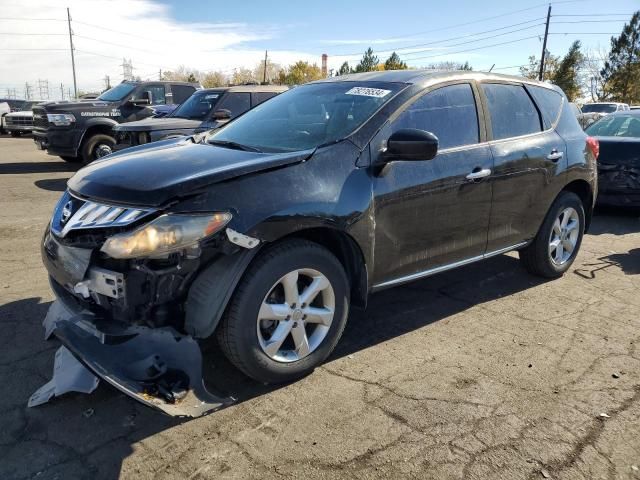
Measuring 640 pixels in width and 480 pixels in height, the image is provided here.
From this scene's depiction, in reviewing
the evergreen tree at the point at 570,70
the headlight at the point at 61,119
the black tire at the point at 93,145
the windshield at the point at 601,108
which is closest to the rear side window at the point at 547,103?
the black tire at the point at 93,145

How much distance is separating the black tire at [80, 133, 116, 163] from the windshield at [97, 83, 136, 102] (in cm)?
110

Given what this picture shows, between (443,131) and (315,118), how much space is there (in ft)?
2.94

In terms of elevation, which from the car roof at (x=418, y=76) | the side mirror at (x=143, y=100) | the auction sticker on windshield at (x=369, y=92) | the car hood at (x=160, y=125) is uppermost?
the car roof at (x=418, y=76)

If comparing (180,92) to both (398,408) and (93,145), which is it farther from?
(398,408)

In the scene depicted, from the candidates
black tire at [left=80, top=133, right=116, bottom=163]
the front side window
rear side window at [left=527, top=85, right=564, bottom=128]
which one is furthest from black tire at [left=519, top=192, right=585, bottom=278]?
black tire at [left=80, top=133, right=116, bottom=163]

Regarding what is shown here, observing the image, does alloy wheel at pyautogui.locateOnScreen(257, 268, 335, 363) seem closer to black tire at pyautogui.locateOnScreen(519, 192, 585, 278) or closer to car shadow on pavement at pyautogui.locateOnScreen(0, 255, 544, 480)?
car shadow on pavement at pyautogui.locateOnScreen(0, 255, 544, 480)

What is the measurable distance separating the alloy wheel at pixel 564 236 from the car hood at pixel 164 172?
9.10ft

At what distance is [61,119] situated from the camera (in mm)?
11070

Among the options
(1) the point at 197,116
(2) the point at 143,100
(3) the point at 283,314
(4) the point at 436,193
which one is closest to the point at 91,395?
(3) the point at 283,314

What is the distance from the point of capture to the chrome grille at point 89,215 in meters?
2.58

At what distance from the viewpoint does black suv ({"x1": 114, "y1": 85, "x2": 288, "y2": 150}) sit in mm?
8875

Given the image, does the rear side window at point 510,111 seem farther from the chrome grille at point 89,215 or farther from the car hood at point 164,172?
Result: the chrome grille at point 89,215

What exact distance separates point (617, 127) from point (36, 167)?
39.3ft

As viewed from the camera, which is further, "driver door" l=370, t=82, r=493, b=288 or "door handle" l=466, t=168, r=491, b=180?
"door handle" l=466, t=168, r=491, b=180
